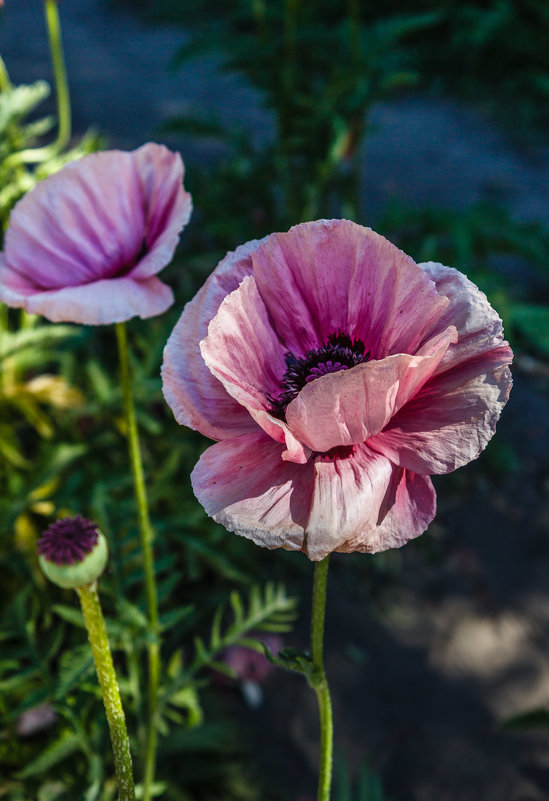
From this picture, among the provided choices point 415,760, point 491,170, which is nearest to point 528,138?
point 491,170

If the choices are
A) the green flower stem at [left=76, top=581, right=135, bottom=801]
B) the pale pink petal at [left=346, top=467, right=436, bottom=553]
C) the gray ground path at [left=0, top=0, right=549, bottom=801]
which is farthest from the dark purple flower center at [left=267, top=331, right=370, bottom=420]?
the gray ground path at [left=0, top=0, right=549, bottom=801]

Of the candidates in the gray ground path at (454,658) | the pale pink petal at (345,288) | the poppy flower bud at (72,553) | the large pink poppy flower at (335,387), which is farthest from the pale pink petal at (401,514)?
the gray ground path at (454,658)

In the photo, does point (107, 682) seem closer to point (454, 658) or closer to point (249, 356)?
point (249, 356)

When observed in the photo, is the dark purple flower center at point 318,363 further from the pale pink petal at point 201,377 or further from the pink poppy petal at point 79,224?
the pink poppy petal at point 79,224

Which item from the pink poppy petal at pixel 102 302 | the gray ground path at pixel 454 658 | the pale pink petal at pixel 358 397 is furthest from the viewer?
the gray ground path at pixel 454 658

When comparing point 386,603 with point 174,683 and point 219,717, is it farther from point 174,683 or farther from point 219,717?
point 174,683

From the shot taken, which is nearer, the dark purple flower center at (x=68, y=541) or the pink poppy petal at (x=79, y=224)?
the dark purple flower center at (x=68, y=541)

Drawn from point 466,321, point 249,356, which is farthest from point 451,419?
point 249,356
